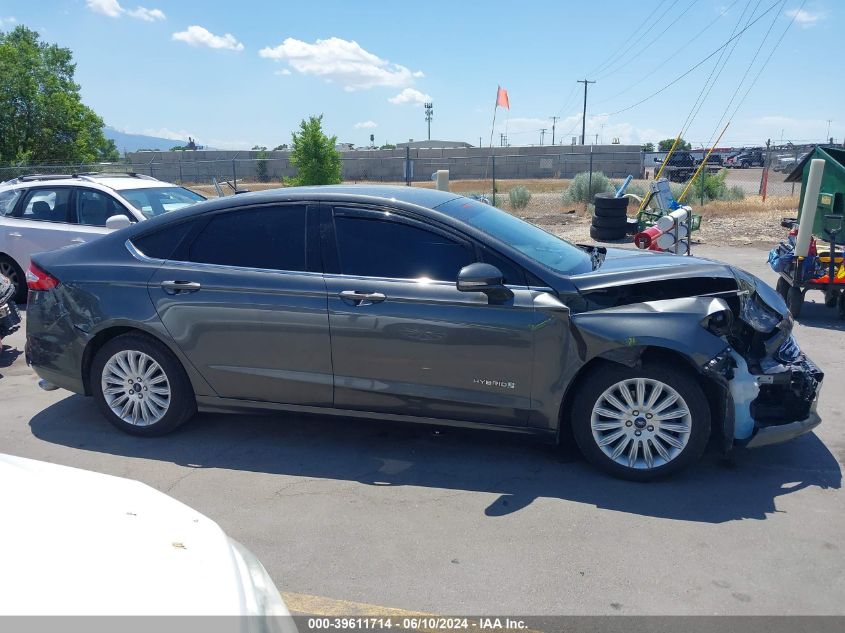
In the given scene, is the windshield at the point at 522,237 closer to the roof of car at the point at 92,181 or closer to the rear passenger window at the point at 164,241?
the rear passenger window at the point at 164,241

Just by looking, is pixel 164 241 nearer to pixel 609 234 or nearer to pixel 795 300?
pixel 795 300

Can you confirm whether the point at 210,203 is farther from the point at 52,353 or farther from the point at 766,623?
the point at 766,623

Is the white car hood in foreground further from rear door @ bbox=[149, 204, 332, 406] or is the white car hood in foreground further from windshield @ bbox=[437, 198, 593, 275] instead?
windshield @ bbox=[437, 198, 593, 275]

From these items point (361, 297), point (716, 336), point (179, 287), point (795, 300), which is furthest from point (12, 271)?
point (795, 300)

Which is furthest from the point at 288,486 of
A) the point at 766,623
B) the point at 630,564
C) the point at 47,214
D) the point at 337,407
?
the point at 47,214

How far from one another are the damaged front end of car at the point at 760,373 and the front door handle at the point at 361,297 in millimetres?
1966

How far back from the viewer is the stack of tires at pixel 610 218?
47.4 ft

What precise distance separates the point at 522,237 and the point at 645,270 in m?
0.86

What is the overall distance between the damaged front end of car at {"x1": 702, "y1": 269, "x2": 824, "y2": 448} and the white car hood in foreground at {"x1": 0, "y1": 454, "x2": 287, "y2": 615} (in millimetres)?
3052

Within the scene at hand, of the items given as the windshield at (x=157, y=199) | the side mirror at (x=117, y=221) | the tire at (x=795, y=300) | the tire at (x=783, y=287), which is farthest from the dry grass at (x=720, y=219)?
the side mirror at (x=117, y=221)

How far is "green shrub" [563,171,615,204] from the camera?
21.6 m

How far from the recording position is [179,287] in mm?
4953

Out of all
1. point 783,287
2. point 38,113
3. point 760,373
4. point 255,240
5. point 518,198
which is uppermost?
point 38,113

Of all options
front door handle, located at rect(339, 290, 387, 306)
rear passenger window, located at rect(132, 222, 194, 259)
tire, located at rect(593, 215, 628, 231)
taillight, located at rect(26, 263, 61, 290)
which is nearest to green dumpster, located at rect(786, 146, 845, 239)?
tire, located at rect(593, 215, 628, 231)
